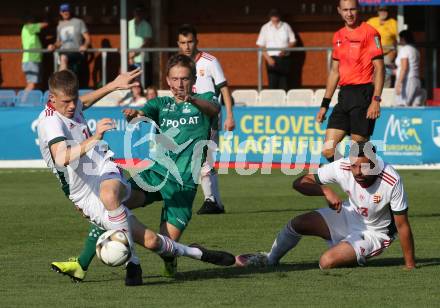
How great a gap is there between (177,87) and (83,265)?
1552 millimetres

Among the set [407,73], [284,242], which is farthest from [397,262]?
[407,73]

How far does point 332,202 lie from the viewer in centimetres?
938

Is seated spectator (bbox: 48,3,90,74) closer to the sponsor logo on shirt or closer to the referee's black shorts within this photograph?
the referee's black shorts

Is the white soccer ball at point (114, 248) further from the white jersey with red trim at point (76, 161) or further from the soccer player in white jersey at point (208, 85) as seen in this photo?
the soccer player in white jersey at point (208, 85)

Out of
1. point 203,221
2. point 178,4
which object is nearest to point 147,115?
point 203,221

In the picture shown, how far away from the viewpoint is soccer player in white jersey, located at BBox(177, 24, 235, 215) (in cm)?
1395

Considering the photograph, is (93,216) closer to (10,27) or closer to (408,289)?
(408,289)

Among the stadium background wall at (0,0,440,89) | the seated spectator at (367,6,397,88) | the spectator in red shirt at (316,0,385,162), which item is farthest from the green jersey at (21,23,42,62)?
the spectator in red shirt at (316,0,385,162)

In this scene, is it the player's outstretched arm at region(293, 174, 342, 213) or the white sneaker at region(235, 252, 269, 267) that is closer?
the player's outstretched arm at region(293, 174, 342, 213)

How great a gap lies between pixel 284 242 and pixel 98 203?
180 centimetres

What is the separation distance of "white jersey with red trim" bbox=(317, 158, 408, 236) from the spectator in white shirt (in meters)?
13.8

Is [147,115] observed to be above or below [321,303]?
above

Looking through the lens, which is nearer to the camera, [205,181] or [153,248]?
[153,248]

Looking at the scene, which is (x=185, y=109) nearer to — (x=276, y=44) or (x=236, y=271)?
(x=236, y=271)
